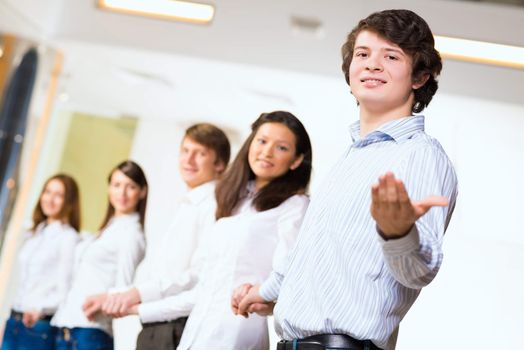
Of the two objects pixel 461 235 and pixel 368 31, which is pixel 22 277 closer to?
pixel 461 235

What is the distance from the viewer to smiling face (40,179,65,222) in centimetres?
374

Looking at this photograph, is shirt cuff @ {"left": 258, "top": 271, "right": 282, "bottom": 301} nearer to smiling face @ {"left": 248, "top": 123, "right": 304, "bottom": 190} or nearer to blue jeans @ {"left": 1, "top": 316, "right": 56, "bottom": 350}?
smiling face @ {"left": 248, "top": 123, "right": 304, "bottom": 190}

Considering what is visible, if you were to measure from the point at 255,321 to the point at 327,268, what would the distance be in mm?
749

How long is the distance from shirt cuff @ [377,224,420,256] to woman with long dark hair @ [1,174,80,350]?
233 cm

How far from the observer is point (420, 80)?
65.7 inches

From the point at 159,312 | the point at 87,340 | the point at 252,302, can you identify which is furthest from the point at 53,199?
the point at 252,302

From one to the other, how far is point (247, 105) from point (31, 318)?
132 cm

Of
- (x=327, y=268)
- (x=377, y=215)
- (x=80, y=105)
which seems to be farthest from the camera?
(x=80, y=105)

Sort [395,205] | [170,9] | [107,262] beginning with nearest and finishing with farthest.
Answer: [395,205], [107,262], [170,9]

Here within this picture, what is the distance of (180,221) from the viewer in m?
2.75

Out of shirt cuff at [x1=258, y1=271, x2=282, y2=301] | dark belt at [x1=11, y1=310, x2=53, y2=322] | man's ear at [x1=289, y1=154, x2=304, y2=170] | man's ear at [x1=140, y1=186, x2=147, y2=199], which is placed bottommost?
dark belt at [x1=11, y1=310, x2=53, y2=322]

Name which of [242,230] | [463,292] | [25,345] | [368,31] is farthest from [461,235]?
[25,345]

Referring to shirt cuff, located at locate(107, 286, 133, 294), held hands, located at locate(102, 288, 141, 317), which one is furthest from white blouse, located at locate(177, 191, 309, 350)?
shirt cuff, located at locate(107, 286, 133, 294)

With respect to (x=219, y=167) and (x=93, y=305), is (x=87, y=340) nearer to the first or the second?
(x=93, y=305)
